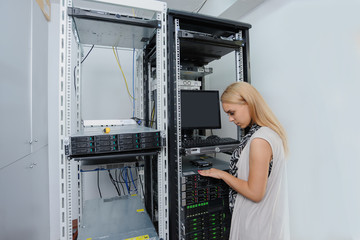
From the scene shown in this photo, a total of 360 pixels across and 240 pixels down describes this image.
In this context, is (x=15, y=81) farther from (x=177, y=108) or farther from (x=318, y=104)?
(x=318, y=104)

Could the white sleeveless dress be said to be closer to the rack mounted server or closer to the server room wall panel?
the rack mounted server

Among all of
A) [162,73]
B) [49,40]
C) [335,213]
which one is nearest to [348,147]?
[335,213]

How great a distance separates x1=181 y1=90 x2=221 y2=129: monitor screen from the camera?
140cm

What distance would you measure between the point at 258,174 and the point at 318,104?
0.65 metres

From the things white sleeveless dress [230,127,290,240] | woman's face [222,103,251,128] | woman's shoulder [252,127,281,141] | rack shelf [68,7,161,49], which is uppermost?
rack shelf [68,7,161,49]

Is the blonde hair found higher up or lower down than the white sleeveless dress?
higher up

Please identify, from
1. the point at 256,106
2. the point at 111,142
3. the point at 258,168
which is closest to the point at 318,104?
the point at 256,106

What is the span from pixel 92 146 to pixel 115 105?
120 cm

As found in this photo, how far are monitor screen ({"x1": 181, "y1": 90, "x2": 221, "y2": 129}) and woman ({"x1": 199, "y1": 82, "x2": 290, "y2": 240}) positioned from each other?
1.37 feet

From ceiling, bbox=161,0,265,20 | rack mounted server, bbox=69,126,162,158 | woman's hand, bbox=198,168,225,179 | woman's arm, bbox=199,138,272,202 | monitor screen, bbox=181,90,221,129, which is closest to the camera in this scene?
woman's arm, bbox=199,138,272,202

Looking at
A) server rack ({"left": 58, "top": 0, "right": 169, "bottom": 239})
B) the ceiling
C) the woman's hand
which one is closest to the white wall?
the ceiling

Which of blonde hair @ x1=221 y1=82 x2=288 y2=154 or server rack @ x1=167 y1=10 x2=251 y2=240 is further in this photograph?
server rack @ x1=167 y1=10 x2=251 y2=240

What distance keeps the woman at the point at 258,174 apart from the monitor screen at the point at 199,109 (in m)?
0.42

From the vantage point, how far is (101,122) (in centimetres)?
141
